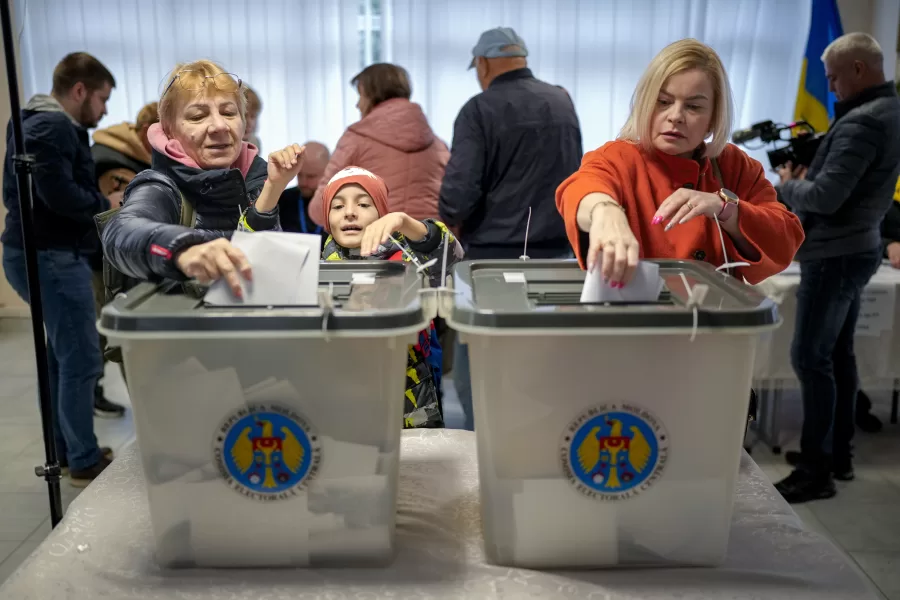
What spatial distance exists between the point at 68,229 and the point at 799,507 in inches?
93.9

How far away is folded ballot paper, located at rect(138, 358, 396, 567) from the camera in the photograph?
2.63ft

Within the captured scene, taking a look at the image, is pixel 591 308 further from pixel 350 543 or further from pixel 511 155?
pixel 511 155

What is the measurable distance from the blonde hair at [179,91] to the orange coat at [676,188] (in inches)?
20.7

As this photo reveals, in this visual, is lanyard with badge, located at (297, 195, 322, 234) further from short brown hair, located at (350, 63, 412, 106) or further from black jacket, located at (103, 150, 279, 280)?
black jacket, located at (103, 150, 279, 280)

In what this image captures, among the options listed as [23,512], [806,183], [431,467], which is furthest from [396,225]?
[23,512]

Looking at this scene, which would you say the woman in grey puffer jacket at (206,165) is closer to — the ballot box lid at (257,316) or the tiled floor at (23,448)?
the ballot box lid at (257,316)

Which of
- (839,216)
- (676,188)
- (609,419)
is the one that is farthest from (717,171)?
(839,216)

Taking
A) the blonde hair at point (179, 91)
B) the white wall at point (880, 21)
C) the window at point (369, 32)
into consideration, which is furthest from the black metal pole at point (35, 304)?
the white wall at point (880, 21)

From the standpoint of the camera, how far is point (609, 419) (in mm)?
812

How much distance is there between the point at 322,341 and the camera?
2.57 ft

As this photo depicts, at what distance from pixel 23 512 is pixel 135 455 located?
5.08ft

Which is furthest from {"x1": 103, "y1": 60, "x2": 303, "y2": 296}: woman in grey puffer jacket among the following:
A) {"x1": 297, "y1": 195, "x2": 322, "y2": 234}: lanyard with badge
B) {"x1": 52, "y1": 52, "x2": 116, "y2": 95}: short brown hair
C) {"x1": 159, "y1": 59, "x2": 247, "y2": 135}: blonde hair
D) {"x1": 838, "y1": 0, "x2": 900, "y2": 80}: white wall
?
{"x1": 838, "y1": 0, "x2": 900, "y2": 80}: white wall

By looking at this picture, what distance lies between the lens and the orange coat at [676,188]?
111 cm

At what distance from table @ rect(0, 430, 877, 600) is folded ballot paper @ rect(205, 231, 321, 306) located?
11.9 inches
